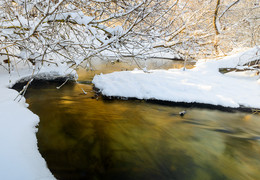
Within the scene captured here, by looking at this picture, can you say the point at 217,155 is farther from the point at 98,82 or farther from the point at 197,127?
the point at 98,82

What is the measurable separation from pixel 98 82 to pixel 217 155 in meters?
4.22

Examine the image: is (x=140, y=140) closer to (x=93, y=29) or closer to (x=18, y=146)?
(x=18, y=146)

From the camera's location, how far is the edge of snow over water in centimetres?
179

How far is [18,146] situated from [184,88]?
4479mm

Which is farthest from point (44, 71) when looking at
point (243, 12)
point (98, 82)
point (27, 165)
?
point (243, 12)

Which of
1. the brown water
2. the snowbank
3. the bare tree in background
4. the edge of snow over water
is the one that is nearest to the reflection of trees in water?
the brown water

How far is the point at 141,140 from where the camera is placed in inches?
132

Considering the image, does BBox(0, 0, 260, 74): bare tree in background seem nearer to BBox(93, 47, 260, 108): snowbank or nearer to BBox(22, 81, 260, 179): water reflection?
BBox(22, 81, 260, 179): water reflection

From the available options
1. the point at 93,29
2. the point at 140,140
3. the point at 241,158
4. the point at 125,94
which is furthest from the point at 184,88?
the point at 93,29

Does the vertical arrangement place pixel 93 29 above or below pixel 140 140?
above

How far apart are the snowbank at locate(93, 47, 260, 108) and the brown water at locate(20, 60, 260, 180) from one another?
333mm

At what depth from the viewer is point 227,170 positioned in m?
2.78

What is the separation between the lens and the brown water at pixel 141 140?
2.66 meters

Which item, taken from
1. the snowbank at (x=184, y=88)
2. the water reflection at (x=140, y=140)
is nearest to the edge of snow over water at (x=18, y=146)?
the water reflection at (x=140, y=140)
